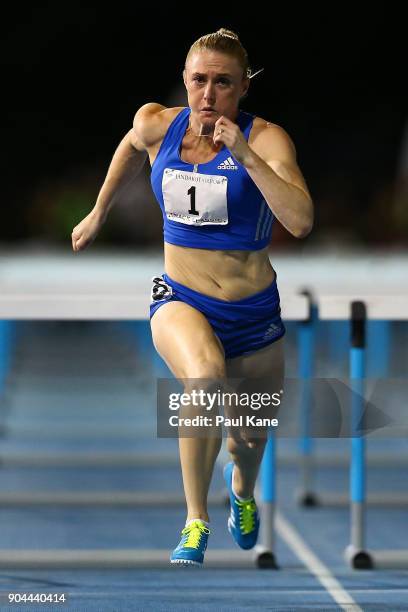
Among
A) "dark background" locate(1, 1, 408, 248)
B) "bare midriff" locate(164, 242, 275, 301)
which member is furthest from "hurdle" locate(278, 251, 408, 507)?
"dark background" locate(1, 1, 408, 248)

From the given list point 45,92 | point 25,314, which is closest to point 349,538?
point 25,314

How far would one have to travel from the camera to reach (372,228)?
23406 millimetres

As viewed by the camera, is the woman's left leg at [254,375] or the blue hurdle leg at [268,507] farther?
the blue hurdle leg at [268,507]

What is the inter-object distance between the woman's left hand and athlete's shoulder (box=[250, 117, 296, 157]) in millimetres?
265

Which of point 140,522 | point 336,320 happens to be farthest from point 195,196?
point 336,320

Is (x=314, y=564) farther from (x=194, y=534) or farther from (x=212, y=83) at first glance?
(x=212, y=83)

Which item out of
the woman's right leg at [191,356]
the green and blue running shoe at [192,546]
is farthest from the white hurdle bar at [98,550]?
the green and blue running shoe at [192,546]

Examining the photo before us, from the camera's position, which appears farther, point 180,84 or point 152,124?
point 180,84

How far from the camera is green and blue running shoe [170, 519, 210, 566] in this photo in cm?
428

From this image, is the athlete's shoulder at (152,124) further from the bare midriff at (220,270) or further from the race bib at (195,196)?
the bare midriff at (220,270)

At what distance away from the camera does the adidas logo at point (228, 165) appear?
168 inches

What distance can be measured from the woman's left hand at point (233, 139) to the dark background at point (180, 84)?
25357 millimetres

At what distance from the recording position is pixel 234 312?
14.9ft

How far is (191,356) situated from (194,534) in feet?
1.78
